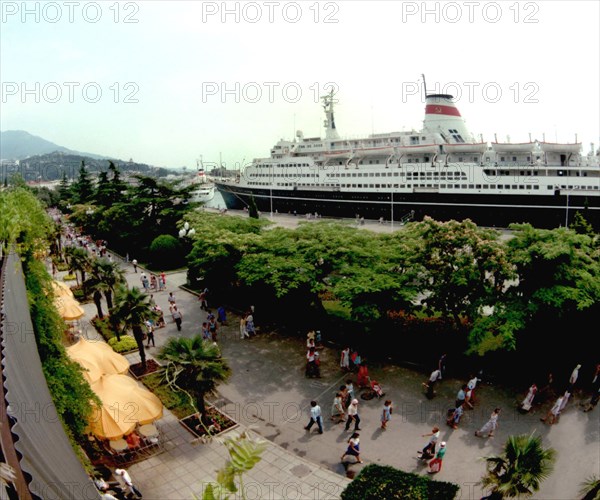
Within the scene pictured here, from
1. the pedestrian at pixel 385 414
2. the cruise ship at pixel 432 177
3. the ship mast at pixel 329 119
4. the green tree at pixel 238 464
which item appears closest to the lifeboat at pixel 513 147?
the cruise ship at pixel 432 177

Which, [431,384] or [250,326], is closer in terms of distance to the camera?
[431,384]

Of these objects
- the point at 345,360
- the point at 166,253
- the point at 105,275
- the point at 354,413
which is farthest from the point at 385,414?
the point at 166,253

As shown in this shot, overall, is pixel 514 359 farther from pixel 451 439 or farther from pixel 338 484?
pixel 338 484

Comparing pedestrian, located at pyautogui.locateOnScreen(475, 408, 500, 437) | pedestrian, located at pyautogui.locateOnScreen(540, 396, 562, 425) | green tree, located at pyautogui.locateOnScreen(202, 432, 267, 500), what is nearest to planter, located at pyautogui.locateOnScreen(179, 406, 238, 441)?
pedestrian, located at pyautogui.locateOnScreen(475, 408, 500, 437)

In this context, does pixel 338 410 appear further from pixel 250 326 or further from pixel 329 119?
pixel 329 119

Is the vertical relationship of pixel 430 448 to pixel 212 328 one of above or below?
below

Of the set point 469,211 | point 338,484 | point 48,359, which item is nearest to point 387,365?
point 338,484
